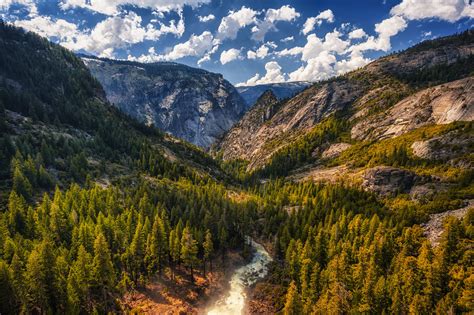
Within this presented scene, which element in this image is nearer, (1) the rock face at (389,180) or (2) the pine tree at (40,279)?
(2) the pine tree at (40,279)

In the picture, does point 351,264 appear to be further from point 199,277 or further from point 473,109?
point 473,109

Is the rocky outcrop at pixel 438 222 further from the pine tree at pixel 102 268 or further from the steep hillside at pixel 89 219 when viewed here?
the pine tree at pixel 102 268

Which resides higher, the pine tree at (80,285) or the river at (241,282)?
the pine tree at (80,285)

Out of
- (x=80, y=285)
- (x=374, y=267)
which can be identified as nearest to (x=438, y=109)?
(x=374, y=267)

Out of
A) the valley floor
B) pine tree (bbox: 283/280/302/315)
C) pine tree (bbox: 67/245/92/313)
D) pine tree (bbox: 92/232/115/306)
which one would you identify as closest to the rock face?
the valley floor

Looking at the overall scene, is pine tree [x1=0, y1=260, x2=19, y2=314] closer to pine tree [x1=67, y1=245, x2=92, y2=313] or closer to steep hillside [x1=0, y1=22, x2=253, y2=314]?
steep hillside [x1=0, y1=22, x2=253, y2=314]

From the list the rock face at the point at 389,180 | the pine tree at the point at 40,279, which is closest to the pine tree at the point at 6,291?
the pine tree at the point at 40,279

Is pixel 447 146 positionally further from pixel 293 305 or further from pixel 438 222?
pixel 293 305
